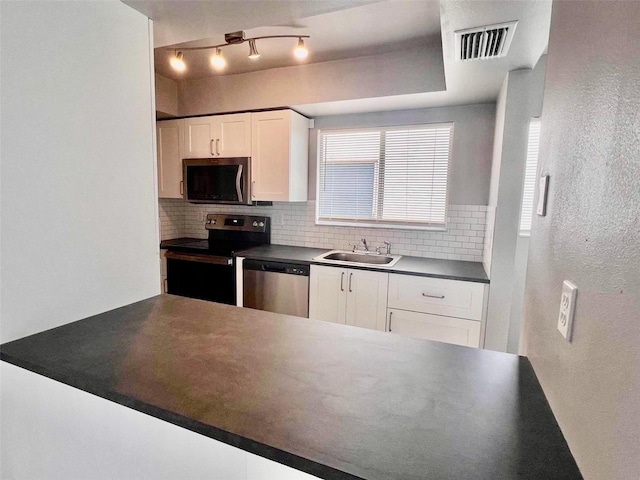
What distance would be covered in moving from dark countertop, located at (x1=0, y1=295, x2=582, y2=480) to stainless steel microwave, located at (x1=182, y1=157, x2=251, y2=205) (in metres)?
2.05

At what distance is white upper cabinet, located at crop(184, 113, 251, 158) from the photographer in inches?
124

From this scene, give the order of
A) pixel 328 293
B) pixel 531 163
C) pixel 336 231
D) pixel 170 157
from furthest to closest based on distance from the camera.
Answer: pixel 170 157, pixel 336 231, pixel 328 293, pixel 531 163

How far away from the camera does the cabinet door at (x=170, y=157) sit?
3.46 metres

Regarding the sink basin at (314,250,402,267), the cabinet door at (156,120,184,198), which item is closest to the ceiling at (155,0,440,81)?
the cabinet door at (156,120,184,198)

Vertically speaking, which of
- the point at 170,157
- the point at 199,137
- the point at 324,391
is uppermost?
the point at 199,137

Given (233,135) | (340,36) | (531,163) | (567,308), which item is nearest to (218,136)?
(233,135)

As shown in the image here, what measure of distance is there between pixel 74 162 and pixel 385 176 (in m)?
2.49

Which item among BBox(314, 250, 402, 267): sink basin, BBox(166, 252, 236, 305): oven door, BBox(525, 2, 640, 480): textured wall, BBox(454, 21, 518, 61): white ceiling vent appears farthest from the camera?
BBox(166, 252, 236, 305): oven door

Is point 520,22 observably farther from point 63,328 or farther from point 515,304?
point 63,328

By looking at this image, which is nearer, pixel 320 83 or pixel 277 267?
pixel 320 83

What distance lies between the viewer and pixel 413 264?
2.71 meters

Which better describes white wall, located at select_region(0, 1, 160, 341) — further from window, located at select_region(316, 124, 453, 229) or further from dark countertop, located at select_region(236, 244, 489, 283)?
window, located at select_region(316, 124, 453, 229)

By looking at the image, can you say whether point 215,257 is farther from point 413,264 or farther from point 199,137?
point 413,264

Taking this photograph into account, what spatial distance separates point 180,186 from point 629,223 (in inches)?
142
